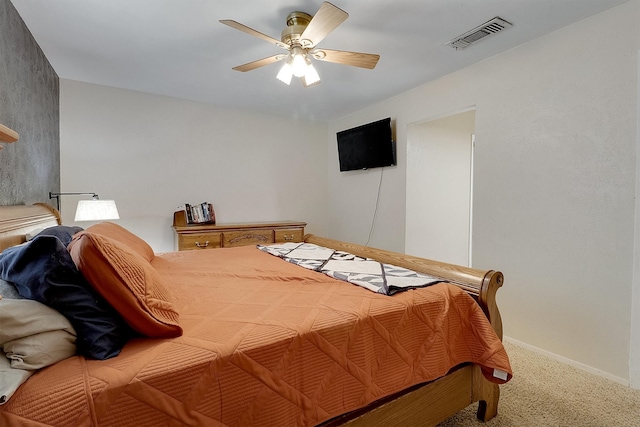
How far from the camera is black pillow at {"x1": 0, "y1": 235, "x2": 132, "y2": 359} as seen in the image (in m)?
0.84

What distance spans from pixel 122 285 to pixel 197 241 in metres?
2.52

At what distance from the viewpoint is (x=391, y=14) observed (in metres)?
1.98

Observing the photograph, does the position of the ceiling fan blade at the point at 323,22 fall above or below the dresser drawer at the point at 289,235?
above

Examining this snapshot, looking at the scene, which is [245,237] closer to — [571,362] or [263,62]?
[263,62]

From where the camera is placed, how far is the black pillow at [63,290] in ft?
2.76

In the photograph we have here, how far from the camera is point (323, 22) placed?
5.44ft

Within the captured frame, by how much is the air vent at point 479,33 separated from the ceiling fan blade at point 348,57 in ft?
2.49

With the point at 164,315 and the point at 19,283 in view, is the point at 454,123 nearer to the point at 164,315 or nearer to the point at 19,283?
the point at 164,315

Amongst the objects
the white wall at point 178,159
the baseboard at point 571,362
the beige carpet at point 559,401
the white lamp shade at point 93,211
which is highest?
the white wall at point 178,159

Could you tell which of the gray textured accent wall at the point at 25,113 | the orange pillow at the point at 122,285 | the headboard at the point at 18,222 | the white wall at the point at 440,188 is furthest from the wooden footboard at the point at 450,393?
the gray textured accent wall at the point at 25,113

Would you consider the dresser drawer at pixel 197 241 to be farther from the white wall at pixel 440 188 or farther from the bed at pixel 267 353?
the white wall at pixel 440 188

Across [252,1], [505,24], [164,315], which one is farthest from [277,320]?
[505,24]

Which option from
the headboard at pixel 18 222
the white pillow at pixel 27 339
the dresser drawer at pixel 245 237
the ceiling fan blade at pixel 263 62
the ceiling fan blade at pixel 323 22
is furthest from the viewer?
the dresser drawer at pixel 245 237

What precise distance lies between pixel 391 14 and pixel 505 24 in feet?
2.74
